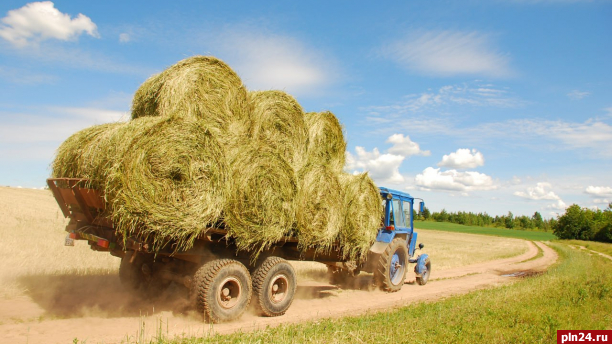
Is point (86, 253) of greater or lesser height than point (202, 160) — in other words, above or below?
below

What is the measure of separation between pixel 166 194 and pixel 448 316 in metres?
4.52

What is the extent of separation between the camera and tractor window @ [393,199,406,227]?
33.2ft

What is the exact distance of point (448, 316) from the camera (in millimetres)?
6449

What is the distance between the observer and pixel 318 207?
736 centimetres

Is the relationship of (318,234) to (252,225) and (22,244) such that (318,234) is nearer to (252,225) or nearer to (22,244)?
(252,225)

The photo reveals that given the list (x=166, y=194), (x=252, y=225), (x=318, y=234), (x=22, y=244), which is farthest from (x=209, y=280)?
(x=22, y=244)

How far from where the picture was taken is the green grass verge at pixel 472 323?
4976 millimetres

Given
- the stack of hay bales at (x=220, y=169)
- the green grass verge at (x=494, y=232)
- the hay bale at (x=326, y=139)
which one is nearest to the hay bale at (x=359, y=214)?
the stack of hay bales at (x=220, y=169)

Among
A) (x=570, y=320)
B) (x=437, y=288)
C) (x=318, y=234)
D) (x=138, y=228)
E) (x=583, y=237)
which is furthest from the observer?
(x=583, y=237)

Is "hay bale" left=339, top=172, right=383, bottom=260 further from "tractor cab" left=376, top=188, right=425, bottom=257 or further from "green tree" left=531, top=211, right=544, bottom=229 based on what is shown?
"green tree" left=531, top=211, right=544, bottom=229

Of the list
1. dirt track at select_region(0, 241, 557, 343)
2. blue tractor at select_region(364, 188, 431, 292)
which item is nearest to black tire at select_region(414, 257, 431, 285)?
blue tractor at select_region(364, 188, 431, 292)

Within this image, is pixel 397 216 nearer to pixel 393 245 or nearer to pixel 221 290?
pixel 393 245

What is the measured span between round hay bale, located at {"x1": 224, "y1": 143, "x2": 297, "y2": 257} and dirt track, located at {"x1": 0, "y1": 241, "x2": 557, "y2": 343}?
4.16 feet

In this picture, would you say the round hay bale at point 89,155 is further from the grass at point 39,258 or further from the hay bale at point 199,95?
the grass at point 39,258
